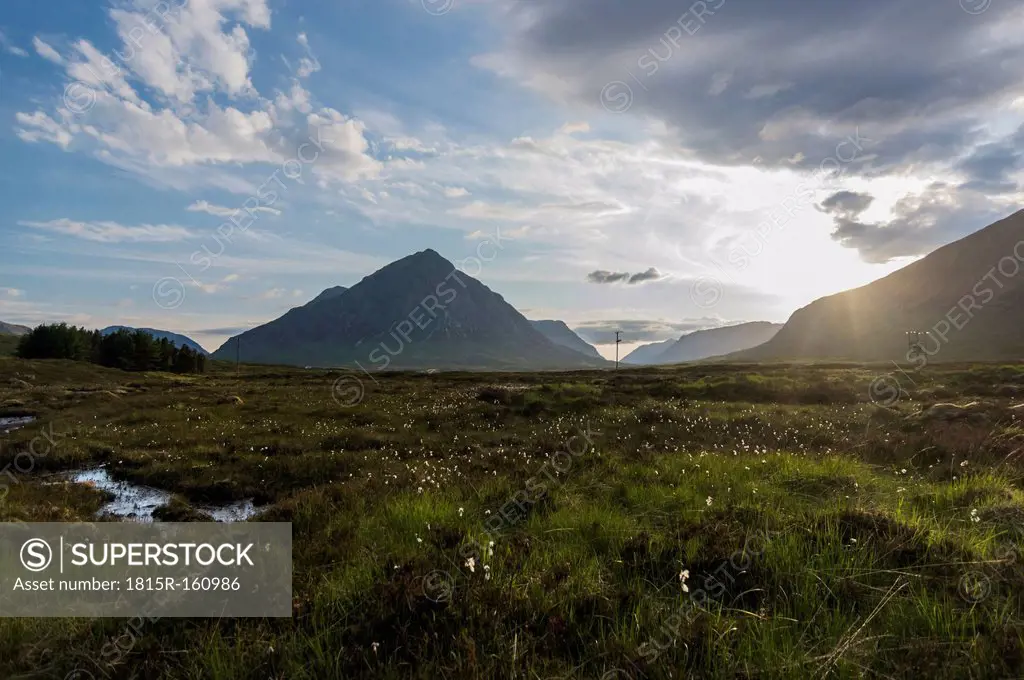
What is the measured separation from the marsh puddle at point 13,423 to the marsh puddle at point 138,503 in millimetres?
12935

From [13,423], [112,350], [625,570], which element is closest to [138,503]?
[625,570]

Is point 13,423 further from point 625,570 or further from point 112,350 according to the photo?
point 112,350

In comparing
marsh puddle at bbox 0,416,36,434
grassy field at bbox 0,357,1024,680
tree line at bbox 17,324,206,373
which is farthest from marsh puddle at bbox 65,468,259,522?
tree line at bbox 17,324,206,373

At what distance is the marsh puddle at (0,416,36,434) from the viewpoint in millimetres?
23472

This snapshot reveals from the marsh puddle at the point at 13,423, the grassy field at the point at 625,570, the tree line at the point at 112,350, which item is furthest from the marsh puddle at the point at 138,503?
the tree line at the point at 112,350

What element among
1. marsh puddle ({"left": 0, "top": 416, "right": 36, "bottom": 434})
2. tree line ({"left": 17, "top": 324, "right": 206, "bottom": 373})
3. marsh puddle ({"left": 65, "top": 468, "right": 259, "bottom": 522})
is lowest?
marsh puddle ({"left": 65, "top": 468, "right": 259, "bottom": 522})

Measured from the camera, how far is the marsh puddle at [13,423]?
77.0 feet

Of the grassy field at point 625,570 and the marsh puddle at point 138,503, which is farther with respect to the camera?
the marsh puddle at point 138,503

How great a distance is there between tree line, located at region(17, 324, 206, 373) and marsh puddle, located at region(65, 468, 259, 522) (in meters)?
95.9

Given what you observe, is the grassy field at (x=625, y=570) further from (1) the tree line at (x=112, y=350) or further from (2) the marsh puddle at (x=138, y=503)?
(1) the tree line at (x=112, y=350)

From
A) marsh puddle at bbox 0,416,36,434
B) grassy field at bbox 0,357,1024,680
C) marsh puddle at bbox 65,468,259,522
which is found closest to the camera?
grassy field at bbox 0,357,1024,680

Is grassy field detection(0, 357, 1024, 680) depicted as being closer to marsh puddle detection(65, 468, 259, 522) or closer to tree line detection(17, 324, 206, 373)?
marsh puddle detection(65, 468, 259, 522)

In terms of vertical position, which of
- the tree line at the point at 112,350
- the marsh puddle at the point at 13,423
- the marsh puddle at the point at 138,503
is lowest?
the marsh puddle at the point at 138,503

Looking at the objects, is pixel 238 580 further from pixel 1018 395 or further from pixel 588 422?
pixel 1018 395
